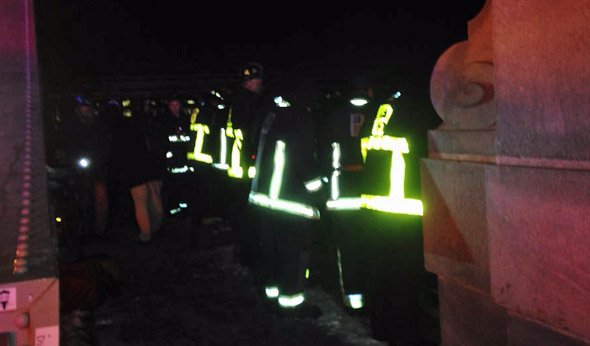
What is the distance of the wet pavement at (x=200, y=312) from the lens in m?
5.82

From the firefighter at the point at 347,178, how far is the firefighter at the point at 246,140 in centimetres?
63

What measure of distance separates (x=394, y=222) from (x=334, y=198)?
1.11 meters

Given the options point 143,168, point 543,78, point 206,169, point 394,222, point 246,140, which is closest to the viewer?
point 543,78

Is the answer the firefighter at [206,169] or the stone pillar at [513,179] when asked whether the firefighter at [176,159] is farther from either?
the stone pillar at [513,179]

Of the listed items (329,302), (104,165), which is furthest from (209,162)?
(329,302)

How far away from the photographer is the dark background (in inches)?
845

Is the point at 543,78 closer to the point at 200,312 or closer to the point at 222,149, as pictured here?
the point at 200,312

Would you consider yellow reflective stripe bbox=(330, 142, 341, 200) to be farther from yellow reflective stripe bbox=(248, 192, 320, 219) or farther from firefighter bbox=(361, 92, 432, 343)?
firefighter bbox=(361, 92, 432, 343)

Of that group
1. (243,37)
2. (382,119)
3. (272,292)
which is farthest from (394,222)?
(243,37)

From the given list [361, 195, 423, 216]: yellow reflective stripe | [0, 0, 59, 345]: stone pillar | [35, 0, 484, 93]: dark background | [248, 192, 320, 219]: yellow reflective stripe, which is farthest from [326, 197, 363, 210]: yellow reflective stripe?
[35, 0, 484, 93]: dark background

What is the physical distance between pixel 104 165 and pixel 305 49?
47.9 feet

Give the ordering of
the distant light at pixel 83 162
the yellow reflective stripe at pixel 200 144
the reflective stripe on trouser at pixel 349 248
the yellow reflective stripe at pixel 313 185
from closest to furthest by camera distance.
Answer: the reflective stripe on trouser at pixel 349 248
the yellow reflective stripe at pixel 313 185
the yellow reflective stripe at pixel 200 144
the distant light at pixel 83 162

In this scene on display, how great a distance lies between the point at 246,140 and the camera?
691cm

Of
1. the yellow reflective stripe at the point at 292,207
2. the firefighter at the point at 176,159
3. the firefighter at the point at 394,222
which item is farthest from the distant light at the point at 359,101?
the firefighter at the point at 176,159
